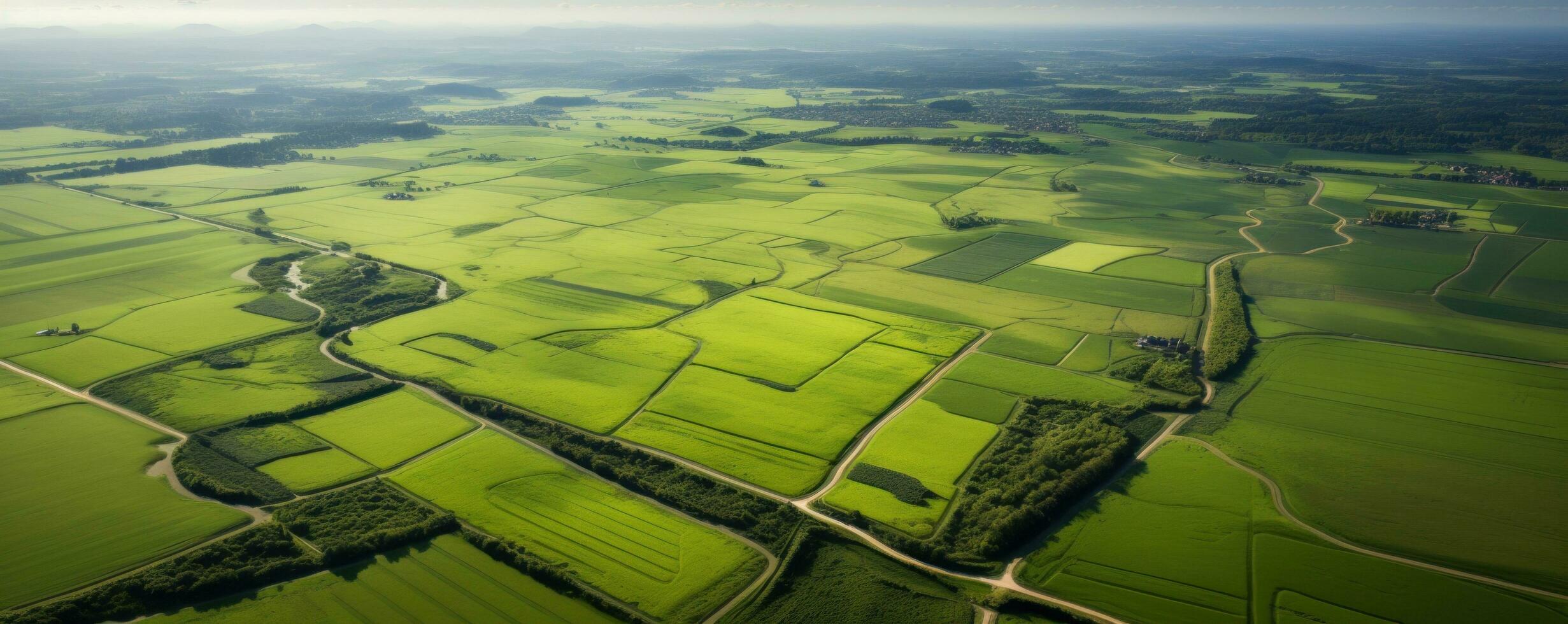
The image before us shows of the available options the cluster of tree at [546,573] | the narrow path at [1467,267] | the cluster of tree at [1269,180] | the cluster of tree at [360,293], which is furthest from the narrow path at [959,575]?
the cluster of tree at [1269,180]

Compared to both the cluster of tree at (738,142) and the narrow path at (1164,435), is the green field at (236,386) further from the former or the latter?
the cluster of tree at (738,142)

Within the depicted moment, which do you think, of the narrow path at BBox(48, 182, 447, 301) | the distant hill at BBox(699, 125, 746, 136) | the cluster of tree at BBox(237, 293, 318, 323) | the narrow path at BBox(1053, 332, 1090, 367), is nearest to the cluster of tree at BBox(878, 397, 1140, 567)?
the narrow path at BBox(1053, 332, 1090, 367)


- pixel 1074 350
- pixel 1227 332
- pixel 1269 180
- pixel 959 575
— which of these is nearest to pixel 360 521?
pixel 959 575

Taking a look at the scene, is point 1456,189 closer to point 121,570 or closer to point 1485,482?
point 1485,482

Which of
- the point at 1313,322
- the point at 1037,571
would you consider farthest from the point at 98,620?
the point at 1313,322

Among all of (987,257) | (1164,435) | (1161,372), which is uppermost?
(987,257)

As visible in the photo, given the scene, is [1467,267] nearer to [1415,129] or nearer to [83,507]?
[1415,129]

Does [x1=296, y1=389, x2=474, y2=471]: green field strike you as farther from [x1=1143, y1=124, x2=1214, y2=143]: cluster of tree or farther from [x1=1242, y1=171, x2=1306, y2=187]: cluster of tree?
[x1=1143, y1=124, x2=1214, y2=143]: cluster of tree
